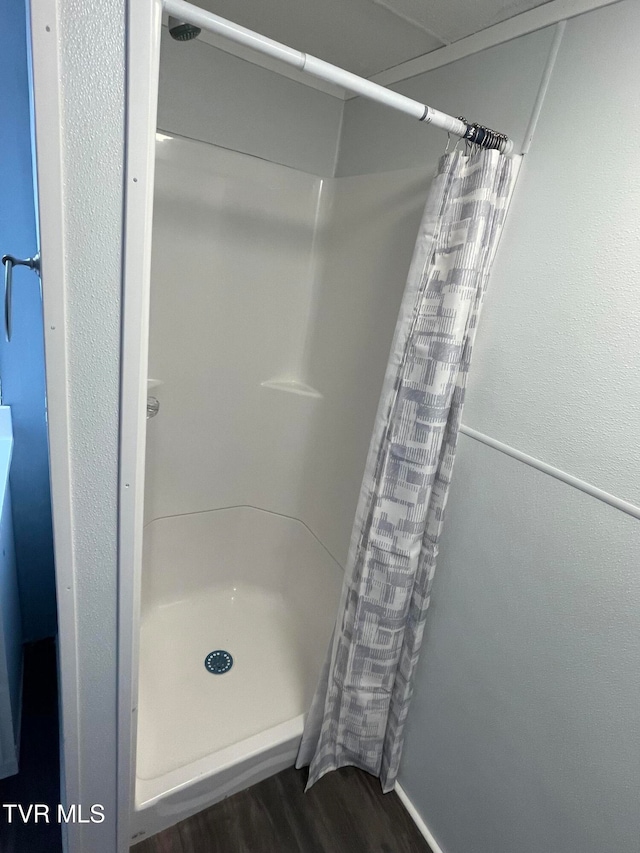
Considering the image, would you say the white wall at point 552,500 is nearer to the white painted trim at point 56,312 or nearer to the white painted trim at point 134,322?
the white painted trim at point 134,322

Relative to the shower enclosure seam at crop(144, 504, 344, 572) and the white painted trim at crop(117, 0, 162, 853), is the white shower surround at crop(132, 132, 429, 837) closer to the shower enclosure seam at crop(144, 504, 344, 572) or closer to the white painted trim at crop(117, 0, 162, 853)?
the shower enclosure seam at crop(144, 504, 344, 572)

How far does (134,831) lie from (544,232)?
1.70 metres

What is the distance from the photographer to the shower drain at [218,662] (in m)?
1.67

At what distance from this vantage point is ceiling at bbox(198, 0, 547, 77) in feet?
3.49

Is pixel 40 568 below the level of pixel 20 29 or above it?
below

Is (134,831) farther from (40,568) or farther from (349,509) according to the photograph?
(349,509)

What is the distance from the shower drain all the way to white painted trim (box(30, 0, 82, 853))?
0.78 metres

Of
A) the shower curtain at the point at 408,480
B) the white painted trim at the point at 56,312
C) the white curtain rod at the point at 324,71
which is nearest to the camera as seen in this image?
the white painted trim at the point at 56,312

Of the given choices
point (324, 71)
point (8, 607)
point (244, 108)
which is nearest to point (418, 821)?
point (8, 607)

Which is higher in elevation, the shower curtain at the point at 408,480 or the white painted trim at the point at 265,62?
the white painted trim at the point at 265,62

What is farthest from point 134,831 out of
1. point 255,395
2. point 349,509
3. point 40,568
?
point 255,395

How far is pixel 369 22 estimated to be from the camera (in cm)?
117

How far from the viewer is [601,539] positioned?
0.88 meters

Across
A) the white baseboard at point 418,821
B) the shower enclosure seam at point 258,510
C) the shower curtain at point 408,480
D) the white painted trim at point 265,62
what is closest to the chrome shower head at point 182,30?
the white painted trim at point 265,62
